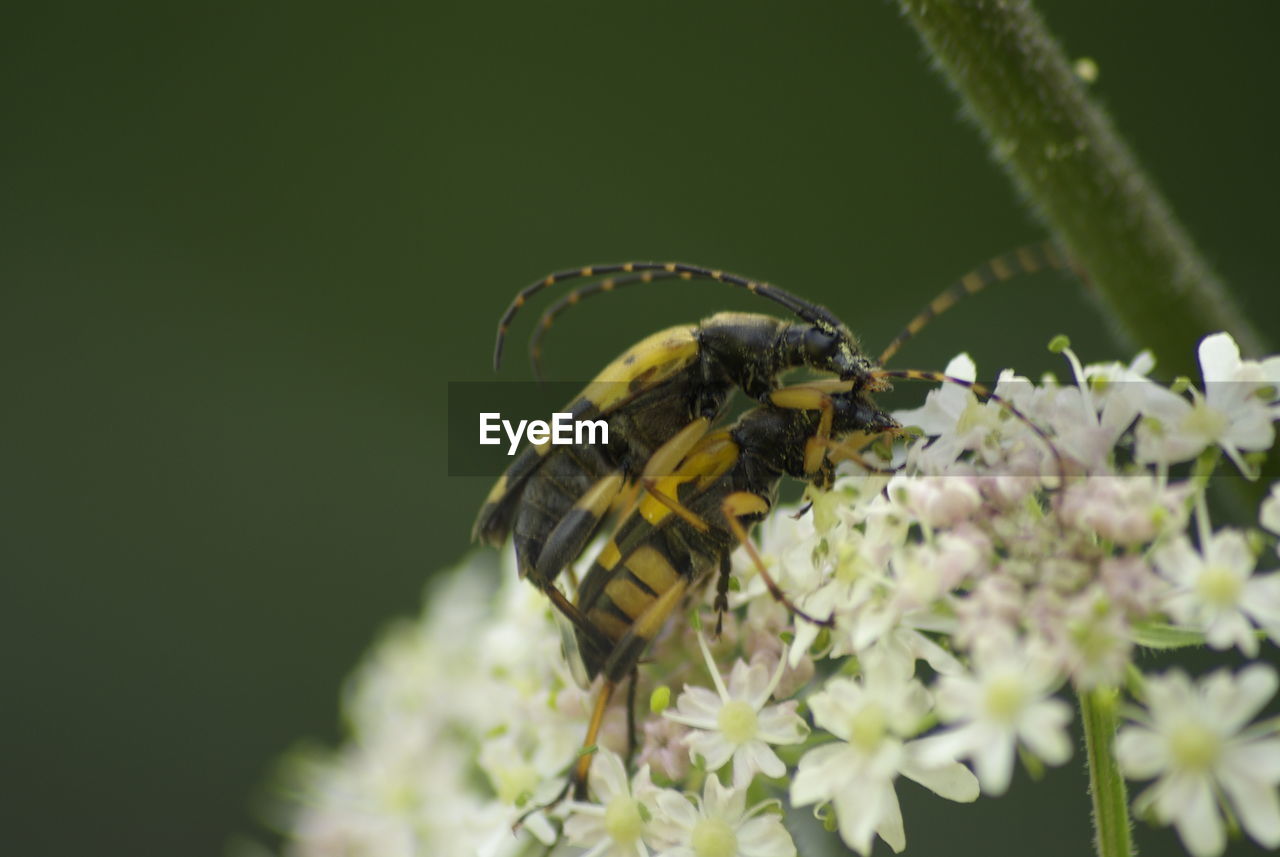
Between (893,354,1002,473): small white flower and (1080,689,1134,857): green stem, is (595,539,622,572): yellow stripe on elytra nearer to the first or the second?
(893,354,1002,473): small white flower

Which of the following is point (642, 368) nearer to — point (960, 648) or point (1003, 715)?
point (960, 648)

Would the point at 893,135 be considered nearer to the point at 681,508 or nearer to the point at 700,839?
the point at 681,508

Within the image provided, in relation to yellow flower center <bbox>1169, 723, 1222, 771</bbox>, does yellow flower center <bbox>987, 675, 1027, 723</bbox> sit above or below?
above

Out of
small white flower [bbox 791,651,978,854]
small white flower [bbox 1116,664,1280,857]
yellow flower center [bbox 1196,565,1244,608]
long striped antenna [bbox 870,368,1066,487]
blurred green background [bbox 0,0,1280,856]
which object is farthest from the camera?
blurred green background [bbox 0,0,1280,856]

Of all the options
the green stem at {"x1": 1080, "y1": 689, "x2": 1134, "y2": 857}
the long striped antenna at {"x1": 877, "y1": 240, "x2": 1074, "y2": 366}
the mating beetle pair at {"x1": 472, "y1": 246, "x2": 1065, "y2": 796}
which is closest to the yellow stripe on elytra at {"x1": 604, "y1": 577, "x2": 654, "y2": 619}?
the mating beetle pair at {"x1": 472, "y1": 246, "x2": 1065, "y2": 796}

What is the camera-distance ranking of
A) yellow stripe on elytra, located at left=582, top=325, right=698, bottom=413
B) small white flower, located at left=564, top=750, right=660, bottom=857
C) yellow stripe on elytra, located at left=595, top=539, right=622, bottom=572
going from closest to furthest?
small white flower, located at left=564, top=750, right=660, bottom=857 < yellow stripe on elytra, located at left=595, top=539, right=622, bottom=572 < yellow stripe on elytra, located at left=582, top=325, right=698, bottom=413

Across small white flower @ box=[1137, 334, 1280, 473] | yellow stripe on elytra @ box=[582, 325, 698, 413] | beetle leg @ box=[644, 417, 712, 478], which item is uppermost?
yellow stripe on elytra @ box=[582, 325, 698, 413]

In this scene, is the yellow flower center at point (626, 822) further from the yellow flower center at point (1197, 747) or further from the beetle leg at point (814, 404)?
the yellow flower center at point (1197, 747)

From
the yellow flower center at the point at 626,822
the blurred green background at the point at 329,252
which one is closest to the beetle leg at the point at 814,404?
the yellow flower center at the point at 626,822
